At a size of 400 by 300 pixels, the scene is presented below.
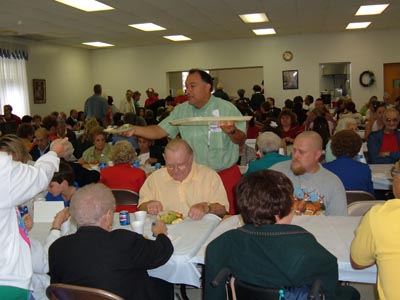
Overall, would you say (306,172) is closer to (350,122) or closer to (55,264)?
(55,264)

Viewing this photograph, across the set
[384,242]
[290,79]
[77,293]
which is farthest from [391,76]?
[77,293]

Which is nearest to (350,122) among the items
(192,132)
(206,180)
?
(192,132)

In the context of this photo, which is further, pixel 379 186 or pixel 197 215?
pixel 379 186

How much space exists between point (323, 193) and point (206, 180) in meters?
0.79

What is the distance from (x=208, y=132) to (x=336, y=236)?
5.11 ft

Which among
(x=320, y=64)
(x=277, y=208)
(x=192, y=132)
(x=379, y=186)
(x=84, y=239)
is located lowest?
(x=379, y=186)

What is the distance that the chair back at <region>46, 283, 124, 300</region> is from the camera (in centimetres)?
165

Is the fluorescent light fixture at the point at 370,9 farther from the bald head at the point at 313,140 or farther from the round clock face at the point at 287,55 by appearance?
the bald head at the point at 313,140

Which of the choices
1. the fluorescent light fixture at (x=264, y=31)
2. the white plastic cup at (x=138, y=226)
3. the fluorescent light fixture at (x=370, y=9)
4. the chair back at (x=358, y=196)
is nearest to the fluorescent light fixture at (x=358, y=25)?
the fluorescent light fixture at (x=370, y=9)

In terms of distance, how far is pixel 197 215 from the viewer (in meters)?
2.74

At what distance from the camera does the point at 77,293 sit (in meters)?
1.69

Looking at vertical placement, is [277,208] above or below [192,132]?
below

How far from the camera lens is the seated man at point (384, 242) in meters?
1.58

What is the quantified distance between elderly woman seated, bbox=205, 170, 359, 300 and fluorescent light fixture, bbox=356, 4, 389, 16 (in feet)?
26.9
